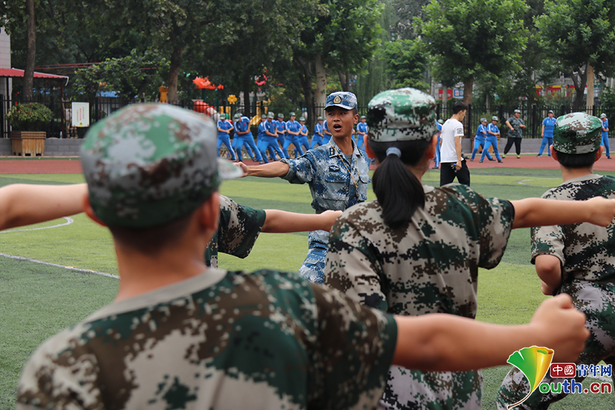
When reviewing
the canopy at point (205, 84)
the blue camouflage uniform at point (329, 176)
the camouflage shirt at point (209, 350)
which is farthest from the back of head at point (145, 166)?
the canopy at point (205, 84)

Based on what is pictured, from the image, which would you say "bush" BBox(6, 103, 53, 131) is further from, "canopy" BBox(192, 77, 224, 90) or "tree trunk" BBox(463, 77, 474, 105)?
"tree trunk" BBox(463, 77, 474, 105)

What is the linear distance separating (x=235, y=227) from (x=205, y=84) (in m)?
45.6

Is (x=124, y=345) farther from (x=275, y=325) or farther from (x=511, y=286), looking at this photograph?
(x=511, y=286)

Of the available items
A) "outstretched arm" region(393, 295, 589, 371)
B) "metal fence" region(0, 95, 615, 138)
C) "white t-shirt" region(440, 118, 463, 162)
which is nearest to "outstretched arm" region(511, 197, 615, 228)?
"outstretched arm" region(393, 295, 589, 371)

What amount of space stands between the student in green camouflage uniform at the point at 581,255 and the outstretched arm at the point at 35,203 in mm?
2181

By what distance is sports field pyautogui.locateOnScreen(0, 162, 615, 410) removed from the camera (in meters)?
5.21

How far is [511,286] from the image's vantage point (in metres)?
7.54

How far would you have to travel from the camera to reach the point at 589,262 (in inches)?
137

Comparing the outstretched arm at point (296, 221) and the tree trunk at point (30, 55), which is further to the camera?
the tree trunk at point (30, 55)

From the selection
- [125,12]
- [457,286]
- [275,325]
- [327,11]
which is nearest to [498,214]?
[457,286]

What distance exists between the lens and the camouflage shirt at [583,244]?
136 inches

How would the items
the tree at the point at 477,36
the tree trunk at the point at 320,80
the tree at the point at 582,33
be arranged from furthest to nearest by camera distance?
1. the tree trunk at the point at 320,80
2. the tree at the point at 477,36
3. the tree at the point at 582,33

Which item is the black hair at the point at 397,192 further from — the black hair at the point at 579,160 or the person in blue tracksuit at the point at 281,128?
the person in blue tracksuit at the point at 281,128

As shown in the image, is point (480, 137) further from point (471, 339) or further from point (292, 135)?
point (471, 339)
